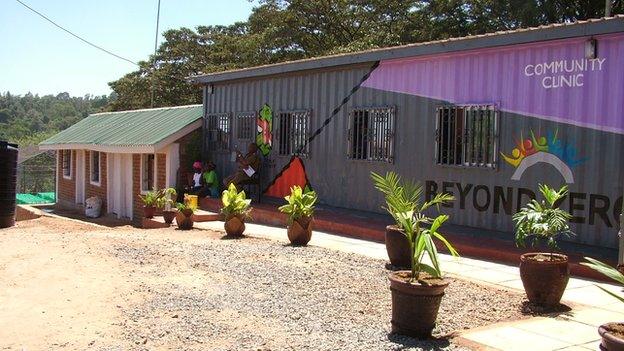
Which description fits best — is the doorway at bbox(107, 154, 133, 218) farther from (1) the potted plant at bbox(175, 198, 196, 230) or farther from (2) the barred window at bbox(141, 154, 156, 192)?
(1) the potted plant at bbox(175, 198, 196, 230)

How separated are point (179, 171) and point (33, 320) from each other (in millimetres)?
11525

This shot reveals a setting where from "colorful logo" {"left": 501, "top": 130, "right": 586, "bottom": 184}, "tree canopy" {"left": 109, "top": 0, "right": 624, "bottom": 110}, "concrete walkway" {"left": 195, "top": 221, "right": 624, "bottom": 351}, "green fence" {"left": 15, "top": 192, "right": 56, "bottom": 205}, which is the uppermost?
"tree canopy" {"left": 109, "top": 0, "right": 624, "bottom": 110}

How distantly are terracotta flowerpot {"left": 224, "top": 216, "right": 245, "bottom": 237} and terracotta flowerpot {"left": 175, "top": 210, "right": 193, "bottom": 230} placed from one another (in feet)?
6.02

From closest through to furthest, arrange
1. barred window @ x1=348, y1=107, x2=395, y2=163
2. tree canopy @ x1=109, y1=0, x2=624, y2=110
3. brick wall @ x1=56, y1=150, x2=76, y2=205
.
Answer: barred window @ x1=348, y1=107, x2=395, y2=163, tree canopy @ x1=109, y1=0, x2=624, y2=110, brick wall @ x1=56, y1=150, x2=76, y2=205

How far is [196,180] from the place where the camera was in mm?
16375

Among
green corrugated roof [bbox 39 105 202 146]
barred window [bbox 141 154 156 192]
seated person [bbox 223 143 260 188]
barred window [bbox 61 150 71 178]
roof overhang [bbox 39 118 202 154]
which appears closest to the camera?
seated person [bbox 223 143 260 188]

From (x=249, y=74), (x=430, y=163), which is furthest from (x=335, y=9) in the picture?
(x=430, y=163)

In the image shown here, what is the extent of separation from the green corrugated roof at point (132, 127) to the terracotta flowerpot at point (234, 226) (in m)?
6.16

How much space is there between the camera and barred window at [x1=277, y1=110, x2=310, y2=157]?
1402 centimetres

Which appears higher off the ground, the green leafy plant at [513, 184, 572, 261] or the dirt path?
the green leafy plant at [513, 184, 572, 261]

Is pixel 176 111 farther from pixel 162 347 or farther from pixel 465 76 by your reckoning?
pixel 162 347

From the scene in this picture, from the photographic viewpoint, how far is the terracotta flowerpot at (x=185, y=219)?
12.6m

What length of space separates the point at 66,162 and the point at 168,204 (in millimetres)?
11986

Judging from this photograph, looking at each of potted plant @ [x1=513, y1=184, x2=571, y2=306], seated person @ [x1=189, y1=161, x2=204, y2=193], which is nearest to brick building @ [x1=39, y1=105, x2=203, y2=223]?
seated person @ [x1=189, y1=161, x2=204, y2=193]
